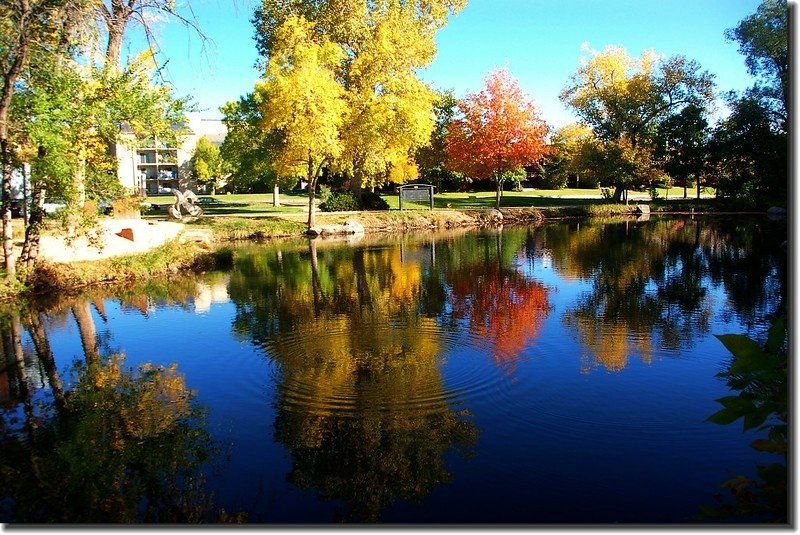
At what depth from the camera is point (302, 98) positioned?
2698 centimetres

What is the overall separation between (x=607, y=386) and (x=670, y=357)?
1.75 meters

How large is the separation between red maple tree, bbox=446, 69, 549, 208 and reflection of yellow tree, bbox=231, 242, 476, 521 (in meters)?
27.0

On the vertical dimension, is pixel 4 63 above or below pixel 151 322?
above

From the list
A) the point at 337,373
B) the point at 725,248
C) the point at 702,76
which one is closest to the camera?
the point at 337,373

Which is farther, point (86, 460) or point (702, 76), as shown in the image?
point (702, 76)

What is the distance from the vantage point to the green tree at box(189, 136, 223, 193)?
67.9m

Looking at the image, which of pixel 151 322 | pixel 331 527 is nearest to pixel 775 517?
pixel 331 527

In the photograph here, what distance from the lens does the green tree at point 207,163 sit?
67938mm

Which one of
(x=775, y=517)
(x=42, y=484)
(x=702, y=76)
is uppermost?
(x=702, y=76)

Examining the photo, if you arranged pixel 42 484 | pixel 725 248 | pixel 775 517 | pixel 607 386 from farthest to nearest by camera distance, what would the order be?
pixel 725 248 → pixel 607 386 → pixel 42 484 → pixel 775 517

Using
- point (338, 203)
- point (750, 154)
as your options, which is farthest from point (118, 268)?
point (750, 154)

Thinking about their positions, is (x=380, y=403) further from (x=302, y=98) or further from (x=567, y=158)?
(x=567, y=158)

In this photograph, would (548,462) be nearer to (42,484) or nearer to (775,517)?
(775,517)

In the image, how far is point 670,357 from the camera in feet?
31.4
